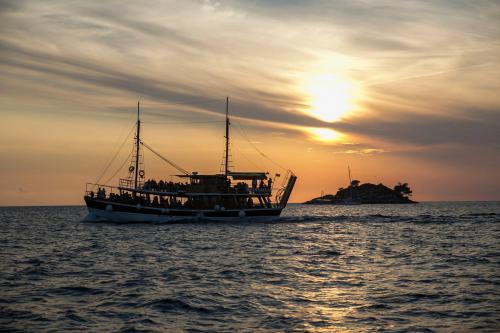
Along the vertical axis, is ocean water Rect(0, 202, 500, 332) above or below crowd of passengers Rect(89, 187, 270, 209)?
below

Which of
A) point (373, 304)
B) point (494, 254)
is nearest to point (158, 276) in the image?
point (373, 304)

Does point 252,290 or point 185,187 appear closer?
point 252,290

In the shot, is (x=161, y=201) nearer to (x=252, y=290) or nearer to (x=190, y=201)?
(x=190, y=201)

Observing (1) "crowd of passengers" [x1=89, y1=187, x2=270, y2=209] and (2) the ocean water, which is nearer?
(2) the ocean water

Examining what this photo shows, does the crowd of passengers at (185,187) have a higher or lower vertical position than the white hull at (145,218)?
higher

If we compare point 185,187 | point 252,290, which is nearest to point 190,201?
point 185,187

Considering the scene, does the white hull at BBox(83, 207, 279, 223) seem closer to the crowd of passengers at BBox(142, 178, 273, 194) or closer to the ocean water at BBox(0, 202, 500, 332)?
the crowd of passengers at BBox(142, 178, 273, 194)

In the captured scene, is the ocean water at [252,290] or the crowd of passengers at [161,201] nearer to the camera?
the ocean water at [252,290]

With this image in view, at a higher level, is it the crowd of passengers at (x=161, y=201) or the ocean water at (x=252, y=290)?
the crowd of passengers at (x=161, y=201)

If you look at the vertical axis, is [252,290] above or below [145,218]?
below

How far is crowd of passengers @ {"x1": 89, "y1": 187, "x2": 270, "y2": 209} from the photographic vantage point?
71438 mm

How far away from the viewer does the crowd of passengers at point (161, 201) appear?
2813 inches

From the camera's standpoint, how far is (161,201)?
7431 centimetres

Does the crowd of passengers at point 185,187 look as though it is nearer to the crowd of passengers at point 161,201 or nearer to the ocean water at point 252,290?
the crowd of passengers at point 161,201
